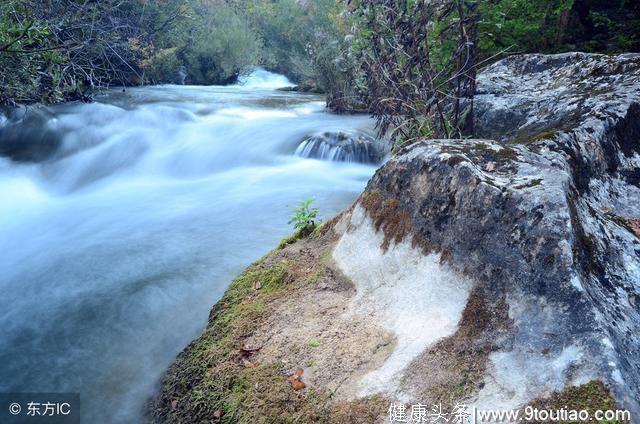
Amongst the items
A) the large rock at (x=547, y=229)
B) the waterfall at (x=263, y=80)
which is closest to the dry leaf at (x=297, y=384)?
the large rock at (x=547, y=229)

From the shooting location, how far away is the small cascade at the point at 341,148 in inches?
370

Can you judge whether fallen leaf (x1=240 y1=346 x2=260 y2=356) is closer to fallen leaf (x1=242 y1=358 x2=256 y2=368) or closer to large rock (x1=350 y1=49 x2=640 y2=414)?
fallen leaf (x1=242 y1=358 x2=256 y2=368)

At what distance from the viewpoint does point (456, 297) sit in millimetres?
2277

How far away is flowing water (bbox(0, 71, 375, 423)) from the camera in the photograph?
3.89 m

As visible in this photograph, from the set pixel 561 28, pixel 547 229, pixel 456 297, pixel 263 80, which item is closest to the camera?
pixel 547 229

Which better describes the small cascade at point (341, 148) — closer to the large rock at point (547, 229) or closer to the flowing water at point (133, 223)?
the flowing water at point (133, 223)

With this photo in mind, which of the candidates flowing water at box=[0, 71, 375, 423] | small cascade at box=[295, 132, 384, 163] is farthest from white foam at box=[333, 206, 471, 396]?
small cascade at box=[295, 132, 384, 163]

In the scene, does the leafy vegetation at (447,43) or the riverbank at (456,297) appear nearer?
the riverbank at (456,297)

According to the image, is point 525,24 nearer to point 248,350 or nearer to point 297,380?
point 248,350

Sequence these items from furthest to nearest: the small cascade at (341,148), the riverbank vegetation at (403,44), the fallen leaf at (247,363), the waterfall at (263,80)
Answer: the waterfall at (263,80) → the small cascade at (341,148) → the riverbank vegetation at (403,44) → the fallen leaf at (247,363)

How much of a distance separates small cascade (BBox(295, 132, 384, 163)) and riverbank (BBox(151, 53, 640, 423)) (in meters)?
5.82

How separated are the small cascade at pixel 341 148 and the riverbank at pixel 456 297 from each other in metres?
5.82

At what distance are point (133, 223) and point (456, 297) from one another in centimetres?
571

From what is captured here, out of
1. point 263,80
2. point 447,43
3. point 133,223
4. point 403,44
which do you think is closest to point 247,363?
point 403,44
